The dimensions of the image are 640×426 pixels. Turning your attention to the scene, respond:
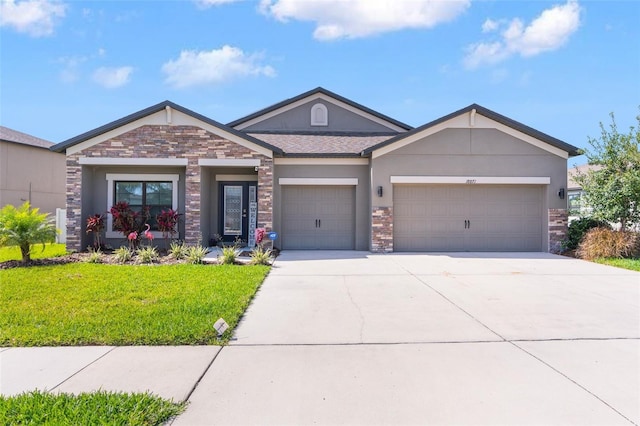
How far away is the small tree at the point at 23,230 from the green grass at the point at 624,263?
15.4m

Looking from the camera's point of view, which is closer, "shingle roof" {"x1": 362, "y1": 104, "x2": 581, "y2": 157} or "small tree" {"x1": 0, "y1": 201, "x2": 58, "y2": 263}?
"small tree" {"x1": 0, "y1": 201, "x2": 58, "y2": 263}

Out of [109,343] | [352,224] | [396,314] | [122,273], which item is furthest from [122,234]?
[396,314]

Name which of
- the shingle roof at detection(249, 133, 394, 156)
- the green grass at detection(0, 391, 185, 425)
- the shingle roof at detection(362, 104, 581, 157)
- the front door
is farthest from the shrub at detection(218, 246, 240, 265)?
the green grass at detection(0, 391, 185, 425)

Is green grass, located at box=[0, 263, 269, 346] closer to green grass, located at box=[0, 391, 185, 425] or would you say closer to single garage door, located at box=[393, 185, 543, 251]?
green grass, located at box=[0, 391, 185, 425]

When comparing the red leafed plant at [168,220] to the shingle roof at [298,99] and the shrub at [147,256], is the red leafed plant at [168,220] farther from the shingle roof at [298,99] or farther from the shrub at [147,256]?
the shingle roof at [298,99]

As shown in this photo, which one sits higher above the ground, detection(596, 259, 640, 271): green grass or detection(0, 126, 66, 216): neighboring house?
detection(0, 126, 66, 216): neighboring house

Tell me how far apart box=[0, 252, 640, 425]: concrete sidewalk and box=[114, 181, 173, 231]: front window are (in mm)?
8085

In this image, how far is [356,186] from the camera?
13914 millimetres

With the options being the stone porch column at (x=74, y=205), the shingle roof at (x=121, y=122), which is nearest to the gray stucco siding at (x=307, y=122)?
the shingle roof at (x=121, y=122)

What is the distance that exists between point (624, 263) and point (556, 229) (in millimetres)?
2879

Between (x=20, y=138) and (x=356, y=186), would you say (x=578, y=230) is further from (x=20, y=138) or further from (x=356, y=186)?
(x=20, y=138)

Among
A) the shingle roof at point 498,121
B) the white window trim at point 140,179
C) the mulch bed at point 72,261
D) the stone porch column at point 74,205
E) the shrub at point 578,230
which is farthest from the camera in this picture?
the white window trim at point 140,179

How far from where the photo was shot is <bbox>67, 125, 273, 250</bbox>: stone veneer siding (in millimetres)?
12469

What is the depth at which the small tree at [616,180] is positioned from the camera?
39.3ft
